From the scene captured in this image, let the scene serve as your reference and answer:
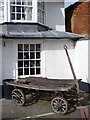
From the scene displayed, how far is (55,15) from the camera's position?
12383 millimetres

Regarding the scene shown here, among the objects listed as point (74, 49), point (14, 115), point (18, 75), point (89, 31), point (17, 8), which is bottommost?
point (14, 115)

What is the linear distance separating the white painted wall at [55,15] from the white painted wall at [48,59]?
172 cm

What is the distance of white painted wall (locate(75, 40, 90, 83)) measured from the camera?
10.4m

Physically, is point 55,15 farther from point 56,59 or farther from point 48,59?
point 48,59

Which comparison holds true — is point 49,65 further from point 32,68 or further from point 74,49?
point 74,49

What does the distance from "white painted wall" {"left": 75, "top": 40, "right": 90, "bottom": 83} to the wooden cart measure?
2.39 metres

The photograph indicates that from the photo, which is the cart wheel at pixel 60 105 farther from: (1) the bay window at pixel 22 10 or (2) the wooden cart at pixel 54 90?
(1) the bay window at pixel 22 10

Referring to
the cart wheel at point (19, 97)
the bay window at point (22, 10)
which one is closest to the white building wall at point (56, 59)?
the bay window at point (22, 10)

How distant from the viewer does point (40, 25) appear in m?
11.1

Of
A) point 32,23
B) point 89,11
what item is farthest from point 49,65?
point 89,11

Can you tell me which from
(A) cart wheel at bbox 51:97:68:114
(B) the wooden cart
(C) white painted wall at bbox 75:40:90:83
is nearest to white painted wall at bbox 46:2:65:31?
(C) white painted wall at bbox 75:40:90:83

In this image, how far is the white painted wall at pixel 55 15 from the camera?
480 inches

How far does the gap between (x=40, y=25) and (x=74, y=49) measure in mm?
2340

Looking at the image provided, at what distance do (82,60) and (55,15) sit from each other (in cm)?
351
